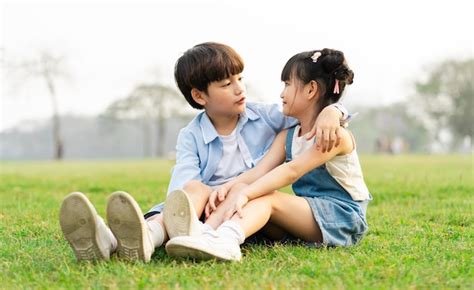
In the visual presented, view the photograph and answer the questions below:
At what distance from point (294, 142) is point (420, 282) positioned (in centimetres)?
121

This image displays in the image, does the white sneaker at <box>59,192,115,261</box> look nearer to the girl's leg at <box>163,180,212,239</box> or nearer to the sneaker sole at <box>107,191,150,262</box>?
the sneaker sole at <box>107,191,150,262</box>

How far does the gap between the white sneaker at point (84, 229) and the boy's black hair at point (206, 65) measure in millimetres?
1113

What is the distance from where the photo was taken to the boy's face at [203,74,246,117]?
3621 millimetres

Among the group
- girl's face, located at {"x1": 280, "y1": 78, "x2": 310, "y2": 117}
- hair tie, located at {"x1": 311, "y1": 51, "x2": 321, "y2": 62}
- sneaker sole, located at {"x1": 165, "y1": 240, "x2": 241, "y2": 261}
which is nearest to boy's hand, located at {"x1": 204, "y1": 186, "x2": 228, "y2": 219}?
sneaker sole, located at {"x1": 165, "y1": 240, "x2": 241, "y2": 261}

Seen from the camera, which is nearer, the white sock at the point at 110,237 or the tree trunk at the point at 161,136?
the white sock at the point at 110,237

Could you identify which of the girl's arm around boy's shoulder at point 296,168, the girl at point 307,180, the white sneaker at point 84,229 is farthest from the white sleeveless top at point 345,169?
the white sneaker at point 84,229

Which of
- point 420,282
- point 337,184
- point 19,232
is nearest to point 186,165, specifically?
point 337,184

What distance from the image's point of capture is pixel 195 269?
272 centimetres

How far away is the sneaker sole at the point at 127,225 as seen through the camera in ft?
9.08

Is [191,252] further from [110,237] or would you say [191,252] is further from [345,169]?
[345,169]

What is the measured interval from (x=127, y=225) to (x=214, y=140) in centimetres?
104

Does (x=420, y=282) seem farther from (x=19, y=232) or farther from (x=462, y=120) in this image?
(x=462, y=120)

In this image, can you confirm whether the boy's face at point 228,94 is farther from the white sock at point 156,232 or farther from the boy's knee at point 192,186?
the white sock at point 156,232

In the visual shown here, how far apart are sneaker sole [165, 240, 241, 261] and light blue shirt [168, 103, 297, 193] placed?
78 centimetres
